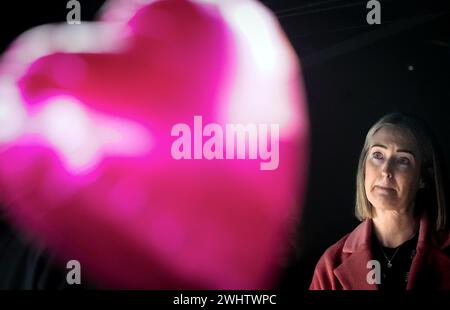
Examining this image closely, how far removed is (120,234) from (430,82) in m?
1.26

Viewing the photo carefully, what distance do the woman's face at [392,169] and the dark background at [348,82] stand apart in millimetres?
58

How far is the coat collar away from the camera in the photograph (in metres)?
2.05

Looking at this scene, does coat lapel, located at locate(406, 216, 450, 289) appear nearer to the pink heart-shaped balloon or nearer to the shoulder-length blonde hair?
the shoulder-length blonde hair

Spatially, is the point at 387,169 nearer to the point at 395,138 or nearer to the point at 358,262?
the point at 395,138

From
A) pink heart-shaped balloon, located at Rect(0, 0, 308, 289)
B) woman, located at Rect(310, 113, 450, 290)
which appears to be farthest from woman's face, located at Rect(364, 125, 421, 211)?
pink heart-shaped balloon, located at Rect(0, 0, 308, 289)

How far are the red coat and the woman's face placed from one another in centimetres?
10

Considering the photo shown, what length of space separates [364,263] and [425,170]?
1.30 feet

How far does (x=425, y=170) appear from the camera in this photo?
2.07 meters

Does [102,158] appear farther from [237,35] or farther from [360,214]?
[360,214]

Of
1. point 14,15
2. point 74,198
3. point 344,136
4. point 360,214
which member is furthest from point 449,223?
point 14,15

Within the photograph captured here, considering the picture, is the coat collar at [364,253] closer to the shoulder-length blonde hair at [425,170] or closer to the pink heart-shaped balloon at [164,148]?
the shoulder-length blonde hair at [425,170]

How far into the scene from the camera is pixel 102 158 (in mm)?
2160

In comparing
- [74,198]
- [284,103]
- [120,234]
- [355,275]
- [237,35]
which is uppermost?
[237,35]

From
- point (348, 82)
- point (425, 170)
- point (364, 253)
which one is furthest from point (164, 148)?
point (425, 170)
